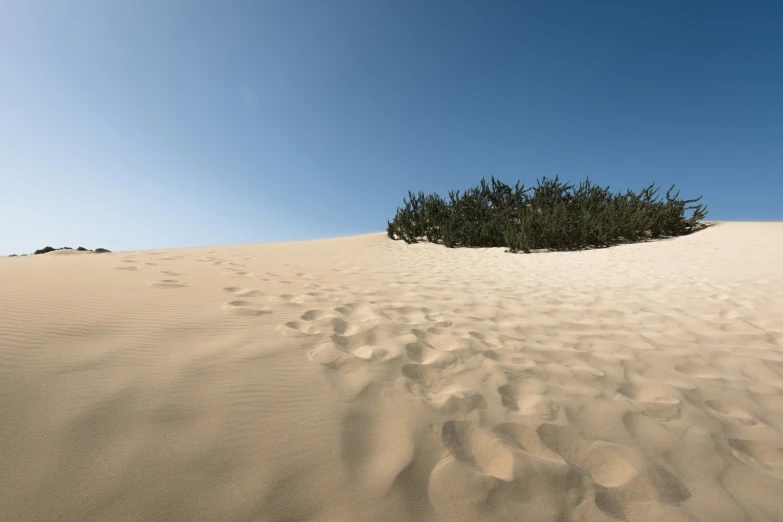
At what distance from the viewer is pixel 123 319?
7.77 feet

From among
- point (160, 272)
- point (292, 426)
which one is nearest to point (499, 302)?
point (292, 426)

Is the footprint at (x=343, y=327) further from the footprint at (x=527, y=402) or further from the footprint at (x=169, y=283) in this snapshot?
the footprint at (x=169, y=283)

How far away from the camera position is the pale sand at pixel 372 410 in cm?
110

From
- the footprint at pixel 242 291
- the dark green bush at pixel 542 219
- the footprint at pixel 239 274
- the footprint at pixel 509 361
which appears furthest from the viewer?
the dark green bush at pixel 542 219

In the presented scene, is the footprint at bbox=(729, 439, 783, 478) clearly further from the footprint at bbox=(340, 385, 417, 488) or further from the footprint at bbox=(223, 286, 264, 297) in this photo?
the footprint at bbox=(223, 286, 264, 297)

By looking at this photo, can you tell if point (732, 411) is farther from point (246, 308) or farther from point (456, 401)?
point (246, 308)

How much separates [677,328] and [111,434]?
4055 millimetres

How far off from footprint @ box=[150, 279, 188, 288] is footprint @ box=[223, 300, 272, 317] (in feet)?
3.02

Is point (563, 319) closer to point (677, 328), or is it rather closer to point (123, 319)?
point (677, 328)

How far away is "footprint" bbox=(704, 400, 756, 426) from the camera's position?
1.69m

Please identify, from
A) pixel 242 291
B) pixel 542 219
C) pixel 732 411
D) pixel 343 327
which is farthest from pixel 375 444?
pixel 542 219

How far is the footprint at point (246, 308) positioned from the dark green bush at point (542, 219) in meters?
8.76

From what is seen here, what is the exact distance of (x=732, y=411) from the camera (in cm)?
177

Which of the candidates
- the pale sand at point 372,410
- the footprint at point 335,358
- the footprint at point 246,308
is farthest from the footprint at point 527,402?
the footprint at point 246,308
